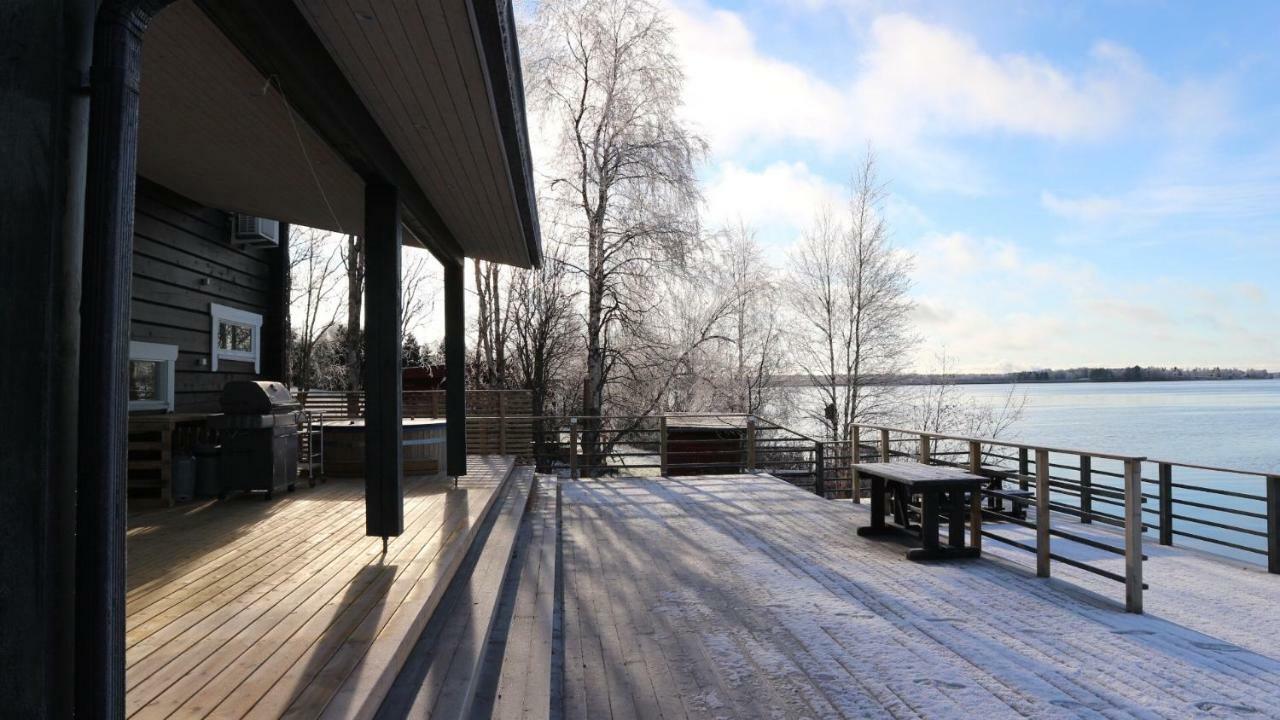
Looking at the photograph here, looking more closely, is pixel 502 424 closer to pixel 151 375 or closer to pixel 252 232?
pixel 252 232

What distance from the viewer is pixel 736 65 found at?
8977 millimetres

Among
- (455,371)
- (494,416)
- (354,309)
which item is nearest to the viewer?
(455,371)

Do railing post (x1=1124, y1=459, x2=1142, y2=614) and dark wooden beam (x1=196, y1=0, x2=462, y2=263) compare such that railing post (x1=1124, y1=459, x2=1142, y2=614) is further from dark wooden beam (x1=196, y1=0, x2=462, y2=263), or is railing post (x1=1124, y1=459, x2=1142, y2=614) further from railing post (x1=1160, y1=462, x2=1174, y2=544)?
dark wooden beam (x1=196, y1=0, x2=462, y2=263)

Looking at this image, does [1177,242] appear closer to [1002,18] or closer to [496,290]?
[1002,18]

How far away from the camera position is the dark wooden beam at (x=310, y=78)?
2.33 m

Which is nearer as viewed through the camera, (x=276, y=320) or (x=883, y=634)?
(x=883, y=634)

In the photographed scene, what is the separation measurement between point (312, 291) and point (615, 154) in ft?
38.9

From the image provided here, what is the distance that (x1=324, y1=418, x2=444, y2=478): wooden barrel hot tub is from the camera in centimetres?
729

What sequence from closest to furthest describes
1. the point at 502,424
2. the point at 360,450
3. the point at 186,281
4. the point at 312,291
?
the point at 186,281 < the point at 360,450 < the point at 502,424 < the point at 312,291

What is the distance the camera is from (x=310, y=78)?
9.01 ft

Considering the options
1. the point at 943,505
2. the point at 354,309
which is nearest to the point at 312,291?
the point at 354,309

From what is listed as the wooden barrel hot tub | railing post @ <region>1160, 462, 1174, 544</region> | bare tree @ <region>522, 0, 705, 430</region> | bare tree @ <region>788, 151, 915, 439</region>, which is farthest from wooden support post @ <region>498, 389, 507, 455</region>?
bare tree @ <region>788, 151, 915, 439</region>

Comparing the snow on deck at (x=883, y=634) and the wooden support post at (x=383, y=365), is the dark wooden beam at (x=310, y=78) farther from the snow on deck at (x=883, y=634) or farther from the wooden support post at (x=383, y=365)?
the snow on deck at (x=883, y=634)

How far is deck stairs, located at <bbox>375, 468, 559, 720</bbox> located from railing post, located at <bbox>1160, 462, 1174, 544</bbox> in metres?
5.67
